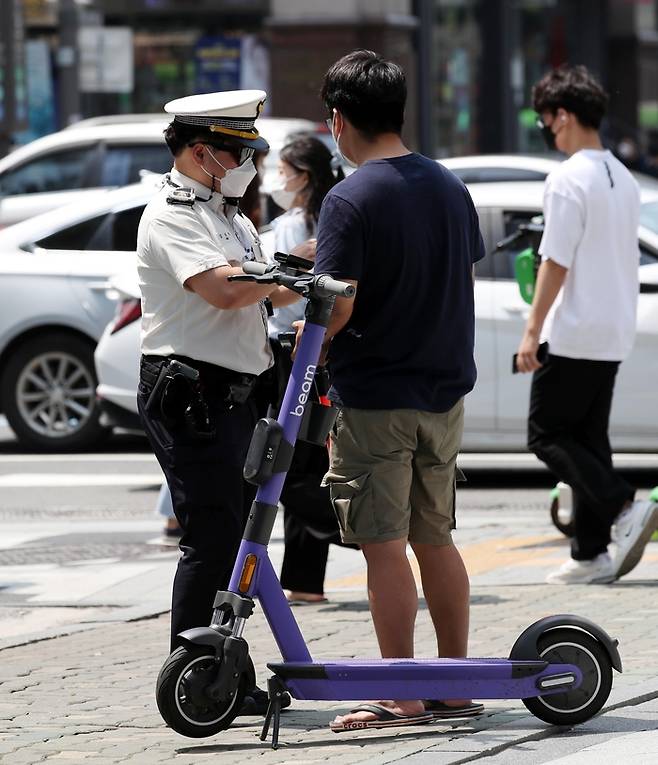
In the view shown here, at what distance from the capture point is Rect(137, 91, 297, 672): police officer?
5629 millimetres

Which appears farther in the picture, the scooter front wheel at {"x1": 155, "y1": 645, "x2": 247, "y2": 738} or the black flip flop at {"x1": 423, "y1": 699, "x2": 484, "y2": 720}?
the black flip flop at {"x1": 423, "y1": 699, "x2": 484, "y2": 720}

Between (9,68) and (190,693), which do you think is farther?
(9,68)

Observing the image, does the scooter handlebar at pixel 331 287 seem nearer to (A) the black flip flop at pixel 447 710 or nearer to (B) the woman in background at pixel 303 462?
(A) the black flip flop at pixel 447 710

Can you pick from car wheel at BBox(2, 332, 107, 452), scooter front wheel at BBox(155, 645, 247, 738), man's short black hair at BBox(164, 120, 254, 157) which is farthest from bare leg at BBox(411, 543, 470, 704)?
car wheel at BBox(2, 332, 107, 452)

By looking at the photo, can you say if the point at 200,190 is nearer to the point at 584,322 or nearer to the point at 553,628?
the point at 553,628

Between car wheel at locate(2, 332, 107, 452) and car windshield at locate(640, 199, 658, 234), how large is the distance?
12.7 ft

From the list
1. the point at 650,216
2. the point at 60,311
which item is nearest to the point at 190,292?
the point at 650,216

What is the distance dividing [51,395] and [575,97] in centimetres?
594

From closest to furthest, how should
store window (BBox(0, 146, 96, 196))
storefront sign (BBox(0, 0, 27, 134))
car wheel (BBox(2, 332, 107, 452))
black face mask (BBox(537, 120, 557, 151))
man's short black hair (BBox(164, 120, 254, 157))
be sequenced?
man's short black hair (BBox(164, 120, 254, 157))
black face mask (BBox(537, 120, 557, 151))
car wheel (BBox(2, 332, 107, 452))
store window (BBox(0, 146, 96, 196))
storefront sign (BBox(0, 0, 27, 134))

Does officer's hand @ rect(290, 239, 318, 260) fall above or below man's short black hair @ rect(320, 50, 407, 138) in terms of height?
below

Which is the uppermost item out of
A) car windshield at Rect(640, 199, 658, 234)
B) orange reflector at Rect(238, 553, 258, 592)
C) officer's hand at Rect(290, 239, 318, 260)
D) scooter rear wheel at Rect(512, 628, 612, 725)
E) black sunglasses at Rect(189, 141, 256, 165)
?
black sunglasses at Rect(189, 141, 256, 165)

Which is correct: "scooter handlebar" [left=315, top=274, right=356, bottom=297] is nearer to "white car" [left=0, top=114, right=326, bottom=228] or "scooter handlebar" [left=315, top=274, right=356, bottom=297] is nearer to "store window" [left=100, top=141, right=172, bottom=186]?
"white car" [left=0, top=114, right=326, bottom=228]

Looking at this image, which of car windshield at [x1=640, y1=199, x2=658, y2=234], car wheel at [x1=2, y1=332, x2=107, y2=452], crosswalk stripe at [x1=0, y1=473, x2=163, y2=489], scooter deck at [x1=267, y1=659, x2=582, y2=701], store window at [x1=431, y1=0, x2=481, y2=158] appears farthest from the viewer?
store window at [x1=431, y1=0, x2=481, y2=158]

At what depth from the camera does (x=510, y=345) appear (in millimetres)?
10688
